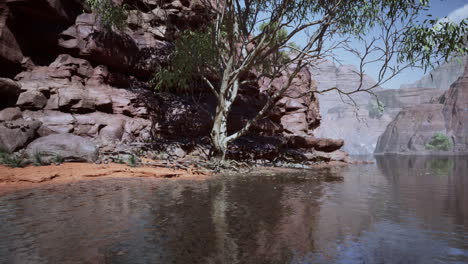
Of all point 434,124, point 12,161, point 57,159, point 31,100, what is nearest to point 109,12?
point 31,100

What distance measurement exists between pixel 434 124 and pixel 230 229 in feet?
351

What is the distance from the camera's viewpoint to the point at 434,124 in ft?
290

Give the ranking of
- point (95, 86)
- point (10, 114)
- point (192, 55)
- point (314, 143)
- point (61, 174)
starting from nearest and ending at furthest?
point (61, 174) → point (10, 114) → point (192, 55) → point (95, 86) → point (314, 143)

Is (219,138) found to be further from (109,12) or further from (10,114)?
(109,12)

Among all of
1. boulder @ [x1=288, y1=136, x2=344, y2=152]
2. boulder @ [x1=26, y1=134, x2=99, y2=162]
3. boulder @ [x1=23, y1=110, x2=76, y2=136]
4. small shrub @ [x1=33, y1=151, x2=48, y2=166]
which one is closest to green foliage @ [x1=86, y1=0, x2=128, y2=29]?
boulder @ [x1=23, y1=110, x2=76, y2=136]

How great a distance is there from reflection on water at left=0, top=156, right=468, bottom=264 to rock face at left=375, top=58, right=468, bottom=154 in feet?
295

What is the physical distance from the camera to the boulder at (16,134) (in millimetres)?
9602

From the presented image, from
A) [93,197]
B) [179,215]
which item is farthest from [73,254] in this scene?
[93,197]

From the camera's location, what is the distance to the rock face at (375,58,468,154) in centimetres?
8138

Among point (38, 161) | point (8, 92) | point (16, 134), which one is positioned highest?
point (8, 92)

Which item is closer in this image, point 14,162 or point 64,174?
point 64,174

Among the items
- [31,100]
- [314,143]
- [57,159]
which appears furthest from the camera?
[314,143]

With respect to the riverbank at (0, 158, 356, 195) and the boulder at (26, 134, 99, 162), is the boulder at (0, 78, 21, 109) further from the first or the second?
the riverbank at (0, 158, 356, 195)

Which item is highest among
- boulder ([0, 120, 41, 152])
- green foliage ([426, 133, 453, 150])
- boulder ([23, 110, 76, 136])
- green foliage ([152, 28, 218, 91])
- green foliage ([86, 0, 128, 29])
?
green foliage ([86, 0, 128, 29])
